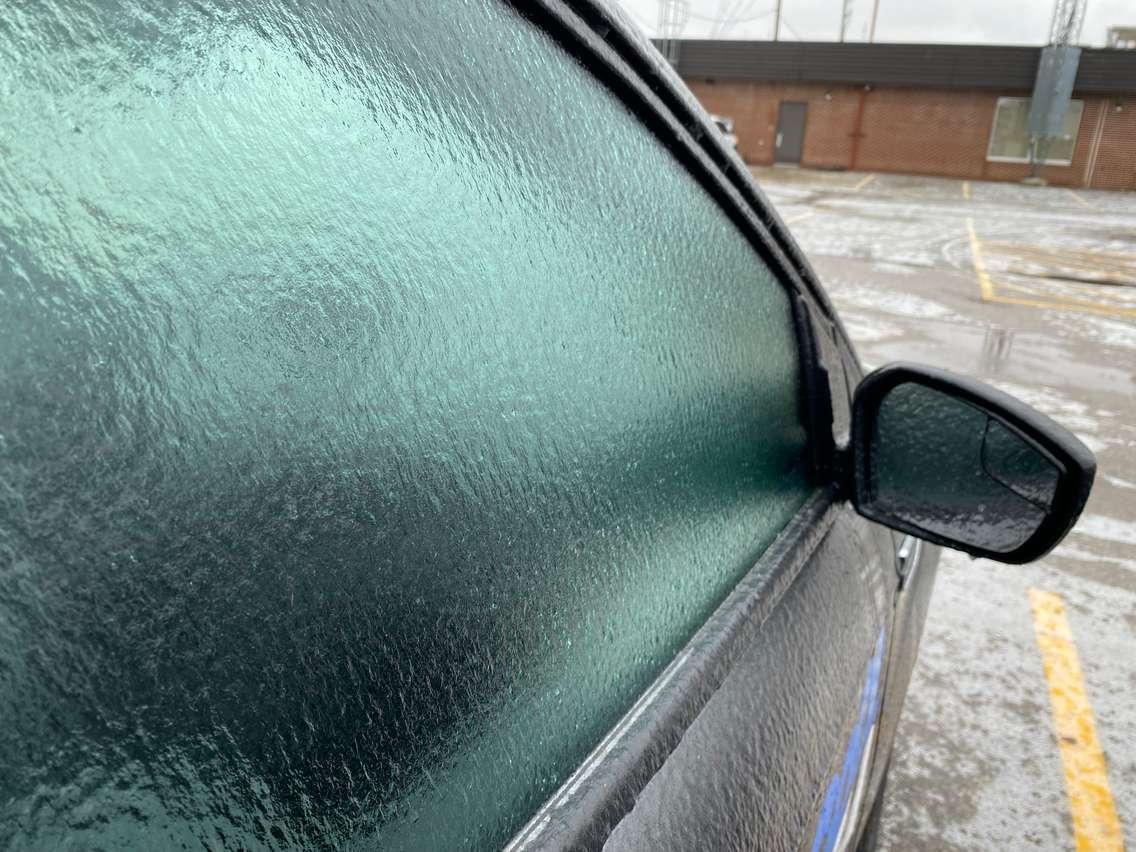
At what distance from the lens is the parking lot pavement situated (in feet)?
8.41

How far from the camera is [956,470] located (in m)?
1.45

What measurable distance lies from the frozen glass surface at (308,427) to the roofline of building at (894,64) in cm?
3279

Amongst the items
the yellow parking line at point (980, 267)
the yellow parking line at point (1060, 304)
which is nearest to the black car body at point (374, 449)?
the yellow parking line at point (1060, 304)

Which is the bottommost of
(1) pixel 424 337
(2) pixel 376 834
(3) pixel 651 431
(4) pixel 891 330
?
(4) pixel 891 330

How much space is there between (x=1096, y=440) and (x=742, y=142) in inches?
1137

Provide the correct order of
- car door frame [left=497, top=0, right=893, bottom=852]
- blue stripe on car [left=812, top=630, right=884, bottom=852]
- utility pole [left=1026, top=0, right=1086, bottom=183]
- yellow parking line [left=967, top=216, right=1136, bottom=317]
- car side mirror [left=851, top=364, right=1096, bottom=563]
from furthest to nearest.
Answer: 1. utility pole [left=1026, top=0, right=1086, bottom=183]
2. yellow parking line [left=967, top=216, right=1136, bottom=317]
3. car side mirror [left=851, top=364, right=1096, bottom=563]
4. blue stripe on car [left=812, top=630, right=884, bottom=852]
5. car door frame [left=497, top=0, right=893, bottom=852]

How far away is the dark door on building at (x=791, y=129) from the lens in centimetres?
3139

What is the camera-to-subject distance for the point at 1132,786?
2664mm

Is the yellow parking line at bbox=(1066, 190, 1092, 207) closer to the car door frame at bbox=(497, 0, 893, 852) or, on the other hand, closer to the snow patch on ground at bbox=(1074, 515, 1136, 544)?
the snow patch on ground at bbox=(1074, 515, 1136, 544)

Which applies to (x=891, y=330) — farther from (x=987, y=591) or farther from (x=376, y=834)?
(x=376, y=834)

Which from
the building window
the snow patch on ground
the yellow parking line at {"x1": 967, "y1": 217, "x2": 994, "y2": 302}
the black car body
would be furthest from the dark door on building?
the black car body

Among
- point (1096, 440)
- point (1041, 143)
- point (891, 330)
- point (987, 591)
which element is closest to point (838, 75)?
point (1041, 143)

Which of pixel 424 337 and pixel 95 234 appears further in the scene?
pixel 424 337

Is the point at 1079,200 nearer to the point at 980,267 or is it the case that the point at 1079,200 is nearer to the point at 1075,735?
the point at 980,267
